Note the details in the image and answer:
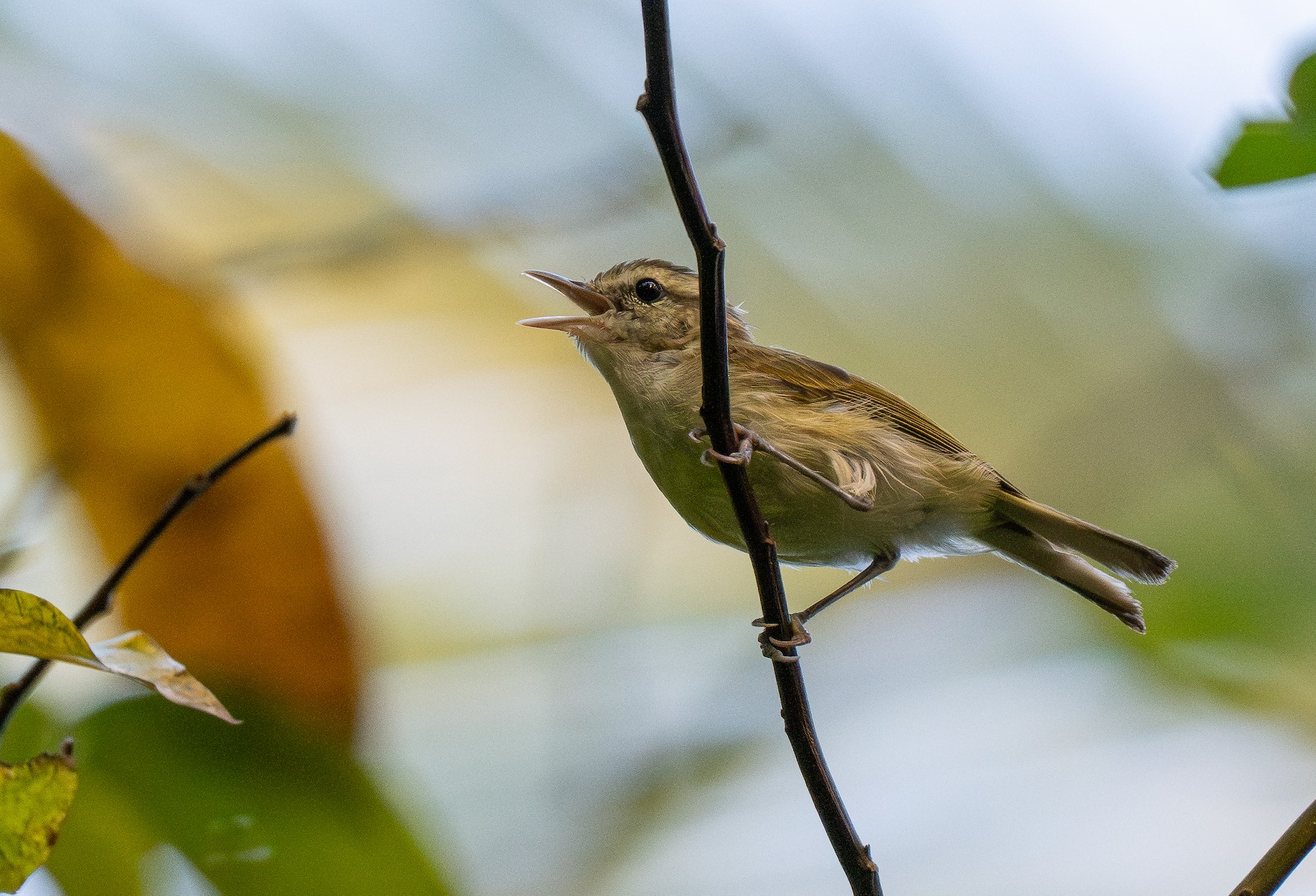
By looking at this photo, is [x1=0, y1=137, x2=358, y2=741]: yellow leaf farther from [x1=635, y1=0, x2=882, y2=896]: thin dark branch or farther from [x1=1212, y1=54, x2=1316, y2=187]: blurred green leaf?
[x1=1212, y1=54, x2=1316, y2=187]: blurred green leaf

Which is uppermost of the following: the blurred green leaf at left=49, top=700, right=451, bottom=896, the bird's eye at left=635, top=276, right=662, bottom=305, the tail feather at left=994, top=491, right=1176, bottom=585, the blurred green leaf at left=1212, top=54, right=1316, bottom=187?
the bird's eye at left=635, top=276, right=662, bottom=305

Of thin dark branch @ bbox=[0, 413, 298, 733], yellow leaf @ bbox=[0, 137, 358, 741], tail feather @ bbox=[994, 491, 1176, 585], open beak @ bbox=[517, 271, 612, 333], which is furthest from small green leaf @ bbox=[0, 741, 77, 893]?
tail feather @ bbox=[994, 491, 1176, 585]

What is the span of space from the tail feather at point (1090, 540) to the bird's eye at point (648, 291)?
0.70m

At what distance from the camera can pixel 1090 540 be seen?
1650 mm

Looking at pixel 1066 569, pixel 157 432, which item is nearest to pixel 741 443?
pixel 1066 569

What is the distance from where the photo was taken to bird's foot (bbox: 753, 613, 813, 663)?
1.10 m

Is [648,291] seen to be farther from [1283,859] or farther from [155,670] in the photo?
[1283,859]

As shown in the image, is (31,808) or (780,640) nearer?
(31,808)

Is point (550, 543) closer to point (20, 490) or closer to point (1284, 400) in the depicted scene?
point (20, 490)

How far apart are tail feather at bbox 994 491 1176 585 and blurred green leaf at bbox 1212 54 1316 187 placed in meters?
0.99

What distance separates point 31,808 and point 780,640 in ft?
2.41

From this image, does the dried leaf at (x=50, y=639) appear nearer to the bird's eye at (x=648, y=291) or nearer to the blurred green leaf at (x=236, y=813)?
the blurred green leaf at (x=236, y=813)

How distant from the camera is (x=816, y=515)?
1570mm

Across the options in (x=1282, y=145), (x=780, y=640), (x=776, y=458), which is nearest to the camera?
(x=1282, y=145)
